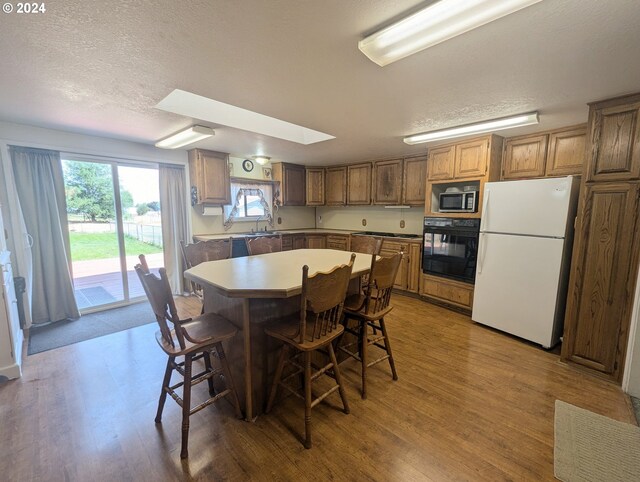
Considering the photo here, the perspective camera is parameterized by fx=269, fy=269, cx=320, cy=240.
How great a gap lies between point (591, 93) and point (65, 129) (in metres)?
5.22

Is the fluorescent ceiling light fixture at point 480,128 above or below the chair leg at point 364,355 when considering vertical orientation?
above

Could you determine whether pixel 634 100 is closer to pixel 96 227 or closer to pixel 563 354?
pixel 563 354

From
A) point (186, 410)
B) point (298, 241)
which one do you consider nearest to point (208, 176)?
point (298, 241)

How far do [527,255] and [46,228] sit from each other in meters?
5.44

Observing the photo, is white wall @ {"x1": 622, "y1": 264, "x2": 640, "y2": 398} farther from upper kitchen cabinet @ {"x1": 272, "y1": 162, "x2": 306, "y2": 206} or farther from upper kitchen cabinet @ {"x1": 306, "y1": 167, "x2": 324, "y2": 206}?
upper kitchen cabinet @ {"x1": 272, "y1": 162, "x2": 306, "y2": 206}

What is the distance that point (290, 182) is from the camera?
5.48 meters

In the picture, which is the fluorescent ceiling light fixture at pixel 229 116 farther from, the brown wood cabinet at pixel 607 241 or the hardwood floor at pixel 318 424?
the brown wood cabinet at pixel 607 241

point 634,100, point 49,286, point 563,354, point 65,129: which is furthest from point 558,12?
point 49,286

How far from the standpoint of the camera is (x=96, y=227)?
3.66m

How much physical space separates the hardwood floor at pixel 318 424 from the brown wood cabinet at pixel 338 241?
9.39 feet

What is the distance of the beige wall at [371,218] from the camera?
Result: 4.78 metres

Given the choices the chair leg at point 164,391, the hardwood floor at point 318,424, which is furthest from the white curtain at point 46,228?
the chair leg at point 164,391

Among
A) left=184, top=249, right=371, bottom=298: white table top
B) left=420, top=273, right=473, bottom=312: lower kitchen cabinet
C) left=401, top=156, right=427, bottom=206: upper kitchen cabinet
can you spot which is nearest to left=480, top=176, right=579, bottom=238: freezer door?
left=420, top=273, right=473, bottom=312: lower kitchen cabinet

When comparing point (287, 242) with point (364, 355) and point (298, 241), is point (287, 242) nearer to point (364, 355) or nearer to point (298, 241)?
point (298, 241)
